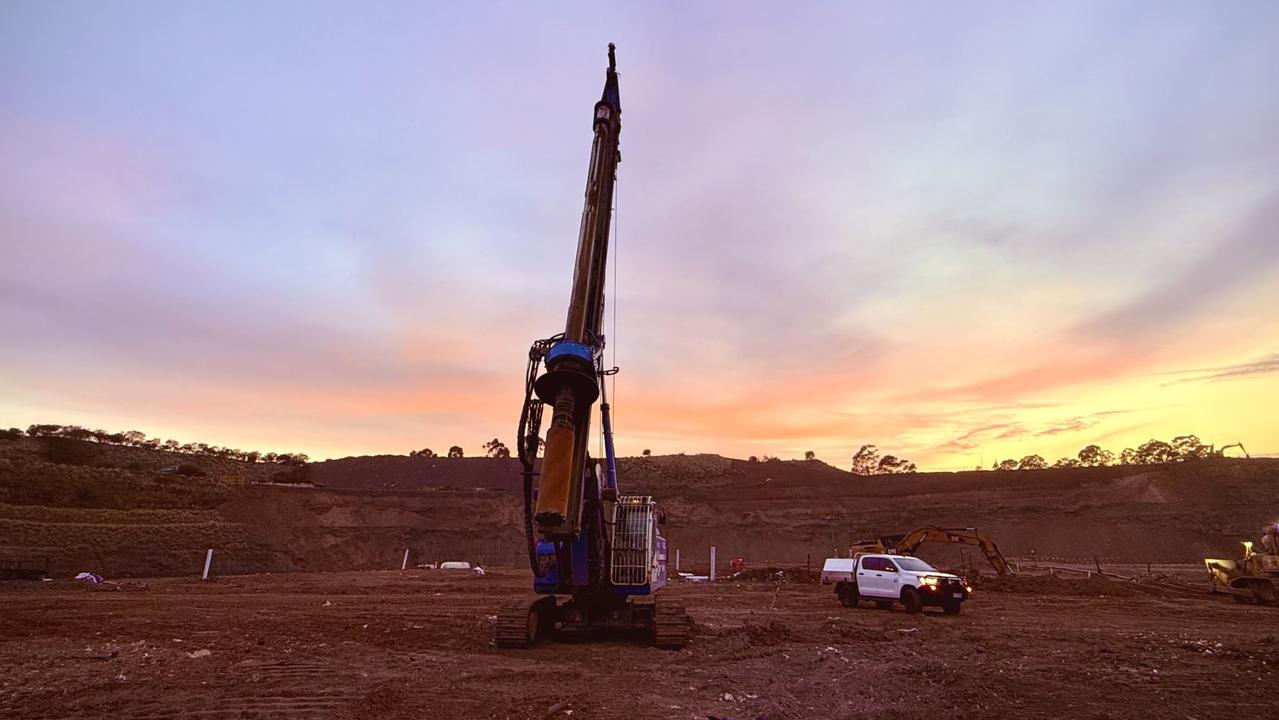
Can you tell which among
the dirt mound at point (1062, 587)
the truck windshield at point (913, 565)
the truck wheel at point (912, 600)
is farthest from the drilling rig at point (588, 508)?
the dirt mound at point (1062, 587)

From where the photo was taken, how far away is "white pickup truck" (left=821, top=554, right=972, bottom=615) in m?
20.7

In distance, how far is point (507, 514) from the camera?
206 feet

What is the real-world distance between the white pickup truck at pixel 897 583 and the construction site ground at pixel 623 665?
861mm

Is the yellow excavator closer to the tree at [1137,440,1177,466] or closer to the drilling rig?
the drilling rig

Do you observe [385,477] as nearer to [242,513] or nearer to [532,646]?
[242,513]

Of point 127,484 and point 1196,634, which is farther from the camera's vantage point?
point 127,484

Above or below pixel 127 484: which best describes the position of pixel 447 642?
below

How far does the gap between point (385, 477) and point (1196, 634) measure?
79.2 metres

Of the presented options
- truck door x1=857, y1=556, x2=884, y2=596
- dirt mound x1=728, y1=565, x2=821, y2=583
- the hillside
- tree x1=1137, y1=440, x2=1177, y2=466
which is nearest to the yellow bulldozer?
truck door x1=857, y1=556, x2=884, y2=596

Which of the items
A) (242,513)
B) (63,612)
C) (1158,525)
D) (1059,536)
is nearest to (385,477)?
(242,513)

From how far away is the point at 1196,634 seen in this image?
1611cm

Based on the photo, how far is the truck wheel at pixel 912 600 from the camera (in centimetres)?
2083

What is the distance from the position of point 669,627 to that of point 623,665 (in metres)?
1.87

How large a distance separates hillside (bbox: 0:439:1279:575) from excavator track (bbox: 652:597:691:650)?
1508 inches
